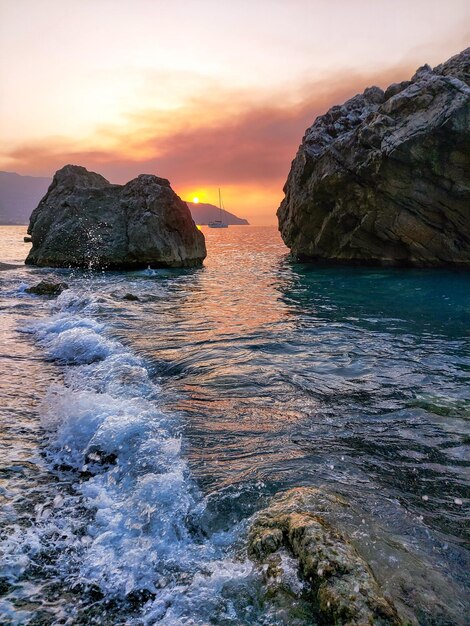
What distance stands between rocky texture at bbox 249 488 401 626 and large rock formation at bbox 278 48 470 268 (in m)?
33.5

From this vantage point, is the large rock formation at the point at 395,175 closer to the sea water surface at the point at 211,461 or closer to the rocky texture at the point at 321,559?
the sea water surface at the point at 211,461

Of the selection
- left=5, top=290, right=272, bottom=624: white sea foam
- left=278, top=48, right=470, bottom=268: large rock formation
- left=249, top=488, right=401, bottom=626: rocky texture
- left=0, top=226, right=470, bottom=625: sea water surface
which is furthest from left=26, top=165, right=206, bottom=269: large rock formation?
left=249, top=488, right=401, bottom=626: rocky texture

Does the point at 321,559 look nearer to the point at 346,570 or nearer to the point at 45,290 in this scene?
the point at 346,570

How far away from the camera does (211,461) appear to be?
19.2ft

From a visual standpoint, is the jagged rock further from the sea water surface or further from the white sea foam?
the white sea foam

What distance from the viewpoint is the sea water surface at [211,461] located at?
361 cm

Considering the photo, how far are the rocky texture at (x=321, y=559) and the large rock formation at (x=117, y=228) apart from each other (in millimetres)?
36271

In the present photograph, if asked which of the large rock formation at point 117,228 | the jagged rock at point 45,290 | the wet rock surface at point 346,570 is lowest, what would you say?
the jagged rock at point 45,290

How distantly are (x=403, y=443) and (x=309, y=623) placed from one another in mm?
3831

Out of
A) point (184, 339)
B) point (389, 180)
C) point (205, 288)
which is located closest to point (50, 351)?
point (184, 339)

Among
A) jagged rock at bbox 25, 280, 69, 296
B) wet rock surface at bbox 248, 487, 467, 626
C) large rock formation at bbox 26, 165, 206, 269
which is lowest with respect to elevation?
jagged rock at bbox 25, 280, 69, 296

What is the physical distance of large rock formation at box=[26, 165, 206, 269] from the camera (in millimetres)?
38938

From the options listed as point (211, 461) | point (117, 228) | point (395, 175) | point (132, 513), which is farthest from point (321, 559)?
point (117, 228)

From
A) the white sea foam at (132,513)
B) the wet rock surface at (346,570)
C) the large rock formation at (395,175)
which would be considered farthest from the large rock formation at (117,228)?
the wet rock surface at (346,570)
